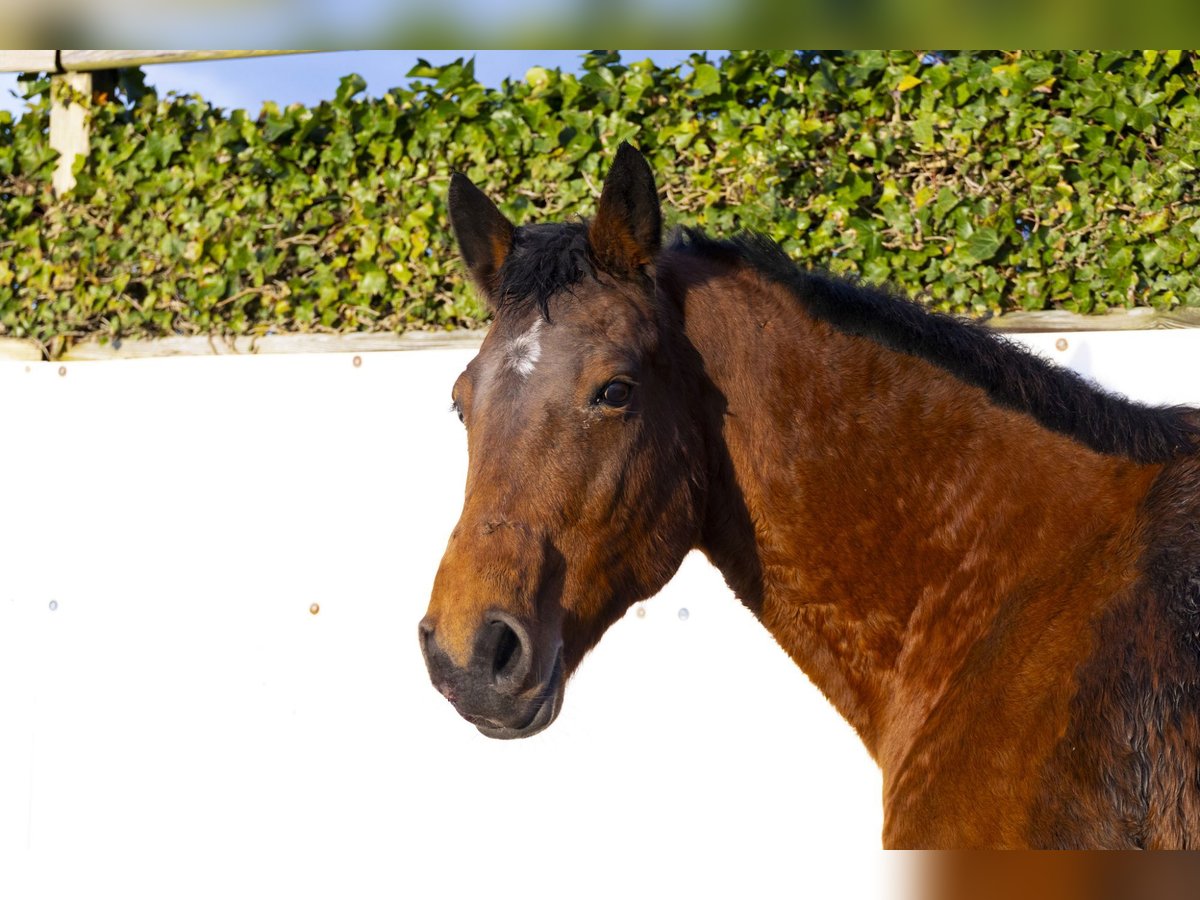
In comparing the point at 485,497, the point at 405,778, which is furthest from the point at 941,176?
the point at 405,778

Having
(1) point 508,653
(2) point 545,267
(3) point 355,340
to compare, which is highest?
(3) point 355,340

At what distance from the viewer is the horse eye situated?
251 centimetres

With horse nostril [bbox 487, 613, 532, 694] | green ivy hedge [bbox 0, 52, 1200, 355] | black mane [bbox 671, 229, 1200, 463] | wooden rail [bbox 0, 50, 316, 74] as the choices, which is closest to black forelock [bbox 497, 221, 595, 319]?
black mane [bbox 671, 229, 1200, 463]

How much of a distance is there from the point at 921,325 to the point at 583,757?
9.42 feet

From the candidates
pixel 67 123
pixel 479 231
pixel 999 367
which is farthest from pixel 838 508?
pixel 67 123

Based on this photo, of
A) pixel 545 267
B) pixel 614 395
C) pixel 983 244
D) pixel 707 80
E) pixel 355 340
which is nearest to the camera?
pixel 614 395

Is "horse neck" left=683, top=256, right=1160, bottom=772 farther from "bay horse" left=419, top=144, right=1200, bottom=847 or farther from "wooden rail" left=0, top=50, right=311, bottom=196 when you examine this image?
"wooden rail" left=0, top=50, right=311, bottom=196

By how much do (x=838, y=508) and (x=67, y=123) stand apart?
198 inches

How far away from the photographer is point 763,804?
15.0 ft

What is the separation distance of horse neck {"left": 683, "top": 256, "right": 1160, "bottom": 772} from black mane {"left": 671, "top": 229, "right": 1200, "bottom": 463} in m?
0.03

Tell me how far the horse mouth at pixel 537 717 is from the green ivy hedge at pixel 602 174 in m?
2.90

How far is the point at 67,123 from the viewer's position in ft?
18.5

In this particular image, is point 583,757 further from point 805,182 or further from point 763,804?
point 805,182

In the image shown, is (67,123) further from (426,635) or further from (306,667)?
(426,635)
